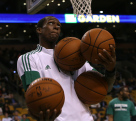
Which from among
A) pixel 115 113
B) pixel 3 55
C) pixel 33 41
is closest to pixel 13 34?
pixel 33 41

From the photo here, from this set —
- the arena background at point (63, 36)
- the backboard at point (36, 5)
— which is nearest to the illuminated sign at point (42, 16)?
the arena background at point (63, 36)

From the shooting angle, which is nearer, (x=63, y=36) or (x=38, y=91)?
(x=38, y=91)

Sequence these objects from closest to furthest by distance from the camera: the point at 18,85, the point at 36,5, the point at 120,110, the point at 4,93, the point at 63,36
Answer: the point at 36,5, the point at 120,110, the point at 4,93, the point at 18,85, the point at 63,36

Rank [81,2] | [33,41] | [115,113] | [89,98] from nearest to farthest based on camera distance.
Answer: [89,98]
[81,2]
[115,113]
[33,41]

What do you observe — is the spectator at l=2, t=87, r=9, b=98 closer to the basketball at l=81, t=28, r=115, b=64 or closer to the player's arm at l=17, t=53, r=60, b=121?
the player's arm at l=17, t=53, r=60, b=121

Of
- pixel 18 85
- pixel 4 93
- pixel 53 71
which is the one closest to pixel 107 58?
pixel 53 71

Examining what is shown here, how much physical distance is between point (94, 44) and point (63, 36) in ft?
53.9

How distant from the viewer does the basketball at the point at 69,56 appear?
8.04ft

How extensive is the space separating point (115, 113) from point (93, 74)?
125 inches

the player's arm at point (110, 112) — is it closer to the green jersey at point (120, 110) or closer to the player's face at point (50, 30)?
the green jersey at point (120, 110)

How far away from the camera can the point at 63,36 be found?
18688mm

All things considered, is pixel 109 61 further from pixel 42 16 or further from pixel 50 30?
pixel 42 16

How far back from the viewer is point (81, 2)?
3.82 metres

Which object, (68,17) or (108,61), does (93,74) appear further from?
(68,17)
